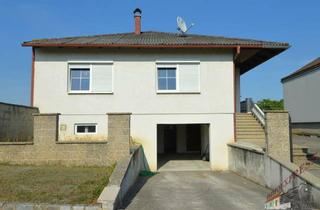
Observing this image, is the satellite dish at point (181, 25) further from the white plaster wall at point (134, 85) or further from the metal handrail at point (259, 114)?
the metal handrail at point (259, 114)

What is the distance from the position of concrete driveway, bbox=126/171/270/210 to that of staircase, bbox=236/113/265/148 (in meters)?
2.59

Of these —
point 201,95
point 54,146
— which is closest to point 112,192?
point 54,146

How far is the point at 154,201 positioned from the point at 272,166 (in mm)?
3775

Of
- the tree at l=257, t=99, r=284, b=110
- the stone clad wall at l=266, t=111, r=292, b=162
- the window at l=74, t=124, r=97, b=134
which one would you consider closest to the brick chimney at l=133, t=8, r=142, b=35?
the window at l=74, t=124, r=97, b=134

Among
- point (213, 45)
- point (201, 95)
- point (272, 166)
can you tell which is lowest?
point (272, 166)

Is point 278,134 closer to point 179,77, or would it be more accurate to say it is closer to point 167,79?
point 179,77

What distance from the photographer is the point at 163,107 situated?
15.1 meters

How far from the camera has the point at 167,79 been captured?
50.9 feet

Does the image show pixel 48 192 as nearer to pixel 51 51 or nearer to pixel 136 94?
pixel 136 94

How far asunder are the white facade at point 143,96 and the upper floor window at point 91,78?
0.17 m

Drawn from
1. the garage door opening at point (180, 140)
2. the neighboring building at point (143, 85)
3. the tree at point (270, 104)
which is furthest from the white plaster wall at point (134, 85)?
the tree at point (270, 104)

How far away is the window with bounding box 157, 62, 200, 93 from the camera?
1534 cm

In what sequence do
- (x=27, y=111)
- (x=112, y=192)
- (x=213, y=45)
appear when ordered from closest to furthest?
1. (x=112, y=192)
2. (x=27, y=111)
3. (x=213, y=45)

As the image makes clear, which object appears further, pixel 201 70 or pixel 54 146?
pixel 201 70
